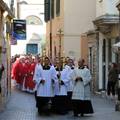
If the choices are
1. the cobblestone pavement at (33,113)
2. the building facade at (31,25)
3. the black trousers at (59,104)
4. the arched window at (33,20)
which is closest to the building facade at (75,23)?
the cobblestone pavement at (33,113)

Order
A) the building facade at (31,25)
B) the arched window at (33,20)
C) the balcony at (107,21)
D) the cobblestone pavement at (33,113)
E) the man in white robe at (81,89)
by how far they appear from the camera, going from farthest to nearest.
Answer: the arched window at (33,20), the building facade at (31,25), the balcony at (107,21), the man in white robe at (81,89), the cobblestone pavement at (33,113)

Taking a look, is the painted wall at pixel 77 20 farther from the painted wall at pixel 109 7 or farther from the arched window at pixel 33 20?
the arched window at pixel 33 20

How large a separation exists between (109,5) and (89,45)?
6914mm

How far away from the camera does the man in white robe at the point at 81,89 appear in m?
19.8

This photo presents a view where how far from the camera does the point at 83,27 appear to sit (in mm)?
41562

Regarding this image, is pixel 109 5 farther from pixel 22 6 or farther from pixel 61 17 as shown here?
pixel 22 6

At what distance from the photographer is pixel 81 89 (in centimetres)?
1984

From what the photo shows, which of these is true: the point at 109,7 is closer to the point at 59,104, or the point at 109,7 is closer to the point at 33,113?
the point at 59,104

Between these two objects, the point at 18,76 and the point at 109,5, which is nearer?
the point at 109,5

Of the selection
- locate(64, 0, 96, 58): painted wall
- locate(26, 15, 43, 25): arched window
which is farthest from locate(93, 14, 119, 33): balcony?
locate(26, 15, 43, 25): arched window

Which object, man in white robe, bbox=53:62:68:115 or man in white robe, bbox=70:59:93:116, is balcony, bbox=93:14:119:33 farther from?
man in white robe, bbox=70:59:93:116

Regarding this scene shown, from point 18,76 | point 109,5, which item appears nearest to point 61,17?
point 18,76


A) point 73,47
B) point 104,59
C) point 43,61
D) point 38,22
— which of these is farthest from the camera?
point 38,22

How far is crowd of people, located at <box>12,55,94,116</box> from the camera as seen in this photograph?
65.2 ft
